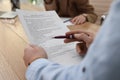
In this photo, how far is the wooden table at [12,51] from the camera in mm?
768

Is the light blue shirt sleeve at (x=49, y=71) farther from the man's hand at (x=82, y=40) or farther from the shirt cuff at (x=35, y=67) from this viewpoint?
the man's hand at (x=82, y=40)

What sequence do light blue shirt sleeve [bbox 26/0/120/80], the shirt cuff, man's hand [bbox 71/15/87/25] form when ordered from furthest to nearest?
man's hand [bbox 71/15/87/25], the shirt cuff, light blue shirt sleeve [bbox 26/0/120/80]

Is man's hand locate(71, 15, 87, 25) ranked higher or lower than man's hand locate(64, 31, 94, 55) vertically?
lower

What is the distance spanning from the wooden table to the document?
0.33 ft

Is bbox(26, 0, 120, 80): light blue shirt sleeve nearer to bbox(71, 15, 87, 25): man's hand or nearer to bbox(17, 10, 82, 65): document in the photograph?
bbox(17, 10, 82, 65): document

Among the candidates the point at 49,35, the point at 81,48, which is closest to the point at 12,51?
the point at 49,35

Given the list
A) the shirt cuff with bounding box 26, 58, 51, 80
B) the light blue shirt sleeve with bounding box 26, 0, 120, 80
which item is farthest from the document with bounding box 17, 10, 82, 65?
the light blue shirt sleeve with bounding box 26, 0, 120, 80

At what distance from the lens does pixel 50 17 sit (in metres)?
1.03

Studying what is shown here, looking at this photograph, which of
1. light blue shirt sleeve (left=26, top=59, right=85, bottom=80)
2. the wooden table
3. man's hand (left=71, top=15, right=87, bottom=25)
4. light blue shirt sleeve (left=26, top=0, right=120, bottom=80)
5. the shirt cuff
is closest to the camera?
light blue shirt sleeve (left=26, top=0, right=120, bottom=80)

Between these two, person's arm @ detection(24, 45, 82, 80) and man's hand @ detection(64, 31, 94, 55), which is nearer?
person's arm @ detection(24, 45, 82, 80)

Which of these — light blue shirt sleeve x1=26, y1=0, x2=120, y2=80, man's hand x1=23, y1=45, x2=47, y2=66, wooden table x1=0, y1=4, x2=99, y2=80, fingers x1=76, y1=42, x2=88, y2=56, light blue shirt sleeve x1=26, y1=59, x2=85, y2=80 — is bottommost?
wooden table x1=0, y1=4, x2=99, y2=80

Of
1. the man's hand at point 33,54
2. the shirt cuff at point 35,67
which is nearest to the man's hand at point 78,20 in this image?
the man's hand at point 33,54

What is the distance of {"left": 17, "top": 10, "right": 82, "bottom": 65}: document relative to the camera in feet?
2.65

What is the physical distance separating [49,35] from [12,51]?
165 mm
